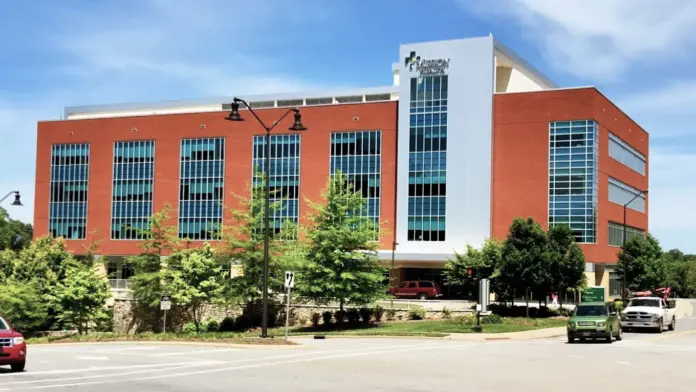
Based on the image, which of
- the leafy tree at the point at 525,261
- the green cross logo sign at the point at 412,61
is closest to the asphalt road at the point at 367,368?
the leafy tree at the point at 525,261

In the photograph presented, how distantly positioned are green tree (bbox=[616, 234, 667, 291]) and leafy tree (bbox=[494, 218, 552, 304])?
24843 mm

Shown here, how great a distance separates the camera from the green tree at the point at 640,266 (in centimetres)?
7269

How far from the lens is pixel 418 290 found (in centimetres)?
6594

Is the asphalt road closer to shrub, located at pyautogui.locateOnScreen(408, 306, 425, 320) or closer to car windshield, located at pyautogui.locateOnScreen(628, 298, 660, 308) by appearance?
car windshield, located at pyautogui.locateOnScreen(628, 298, 660, 308)

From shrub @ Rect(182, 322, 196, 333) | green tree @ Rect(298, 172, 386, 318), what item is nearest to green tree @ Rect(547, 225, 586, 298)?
green tree @ Rect(298, 172, 386, 318)

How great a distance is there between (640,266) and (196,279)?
4147cm

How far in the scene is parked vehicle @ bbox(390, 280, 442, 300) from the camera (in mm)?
65500

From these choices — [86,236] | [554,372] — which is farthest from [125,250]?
[554,372]

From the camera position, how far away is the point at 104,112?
9856 centimetres

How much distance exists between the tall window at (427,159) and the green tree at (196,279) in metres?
26.4

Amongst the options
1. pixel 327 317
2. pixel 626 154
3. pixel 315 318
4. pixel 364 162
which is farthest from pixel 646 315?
pixel 626 154

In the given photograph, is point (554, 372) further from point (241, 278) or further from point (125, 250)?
point (125, 250)

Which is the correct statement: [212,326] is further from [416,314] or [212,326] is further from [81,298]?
[416,314]

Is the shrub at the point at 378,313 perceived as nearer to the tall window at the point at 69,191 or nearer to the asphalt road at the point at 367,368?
the asphalt road at the point at 367,368
